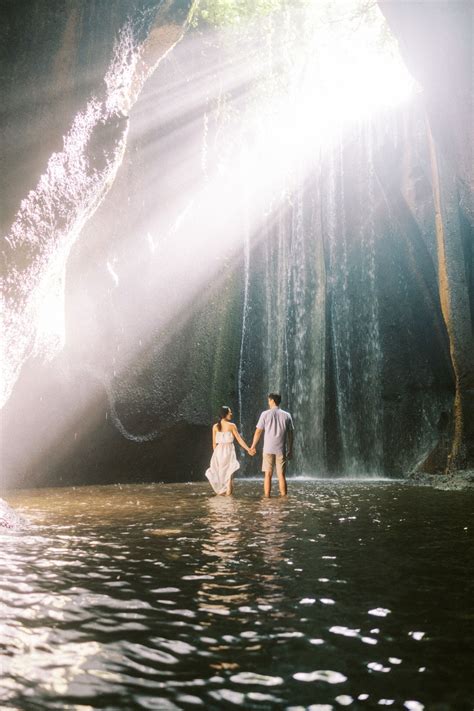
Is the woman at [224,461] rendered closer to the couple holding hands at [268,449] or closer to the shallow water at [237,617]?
the couple holding hands at [268,449]

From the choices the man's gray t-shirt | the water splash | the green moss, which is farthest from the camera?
the green moss

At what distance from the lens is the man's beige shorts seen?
1031cm

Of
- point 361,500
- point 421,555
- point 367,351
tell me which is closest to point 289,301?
point 367,351

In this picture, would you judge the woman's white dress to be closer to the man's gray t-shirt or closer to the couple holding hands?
the couple holding hands

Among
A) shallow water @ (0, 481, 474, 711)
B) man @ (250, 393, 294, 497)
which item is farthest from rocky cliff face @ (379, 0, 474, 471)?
shallow water @ (0, 481, 474, 711)

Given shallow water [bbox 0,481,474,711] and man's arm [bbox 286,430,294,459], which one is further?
man's arm [bbox 286,430,294,459]

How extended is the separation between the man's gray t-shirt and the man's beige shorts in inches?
3.1

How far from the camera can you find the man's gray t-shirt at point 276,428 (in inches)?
410

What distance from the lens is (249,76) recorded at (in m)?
16.7

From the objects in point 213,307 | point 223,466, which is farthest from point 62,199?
point 213,307

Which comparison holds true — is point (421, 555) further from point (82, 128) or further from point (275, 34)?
point (275, 34)

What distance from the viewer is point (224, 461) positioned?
10664 millimetres

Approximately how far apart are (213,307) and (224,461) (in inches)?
289

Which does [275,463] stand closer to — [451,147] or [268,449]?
[268,449]
